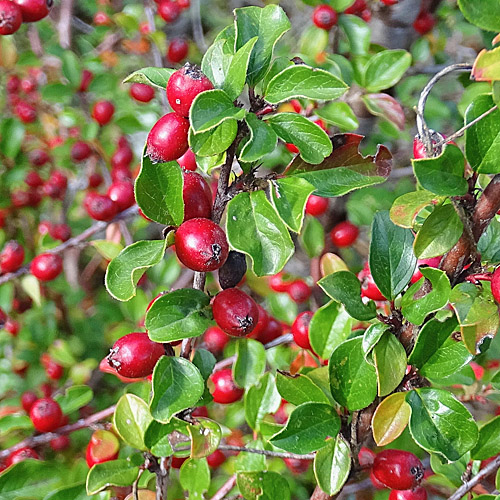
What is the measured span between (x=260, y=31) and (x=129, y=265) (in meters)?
0.43

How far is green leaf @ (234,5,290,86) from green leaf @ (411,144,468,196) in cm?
30

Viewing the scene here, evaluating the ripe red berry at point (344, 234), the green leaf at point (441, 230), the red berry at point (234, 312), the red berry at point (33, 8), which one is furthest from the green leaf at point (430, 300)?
the red berry at point (33, 8)

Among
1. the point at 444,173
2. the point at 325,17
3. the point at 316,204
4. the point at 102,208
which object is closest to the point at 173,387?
the point at 444,173

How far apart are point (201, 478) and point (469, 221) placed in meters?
0.75

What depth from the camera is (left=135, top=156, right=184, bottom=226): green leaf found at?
81 centimetres

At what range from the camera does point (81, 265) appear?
346cm

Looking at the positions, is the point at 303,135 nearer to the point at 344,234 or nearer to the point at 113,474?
the point at 113,474

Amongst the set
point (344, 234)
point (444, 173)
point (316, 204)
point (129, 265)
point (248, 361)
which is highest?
point (444, 173)

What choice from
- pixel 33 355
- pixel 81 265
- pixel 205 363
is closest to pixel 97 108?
pixel 33 355

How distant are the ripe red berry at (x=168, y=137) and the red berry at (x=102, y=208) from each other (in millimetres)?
899

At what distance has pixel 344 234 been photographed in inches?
84.2

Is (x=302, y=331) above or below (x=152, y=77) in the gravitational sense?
below

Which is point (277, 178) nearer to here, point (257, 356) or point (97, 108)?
point (257, 356)

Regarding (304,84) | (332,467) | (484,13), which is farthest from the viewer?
(332,467)
